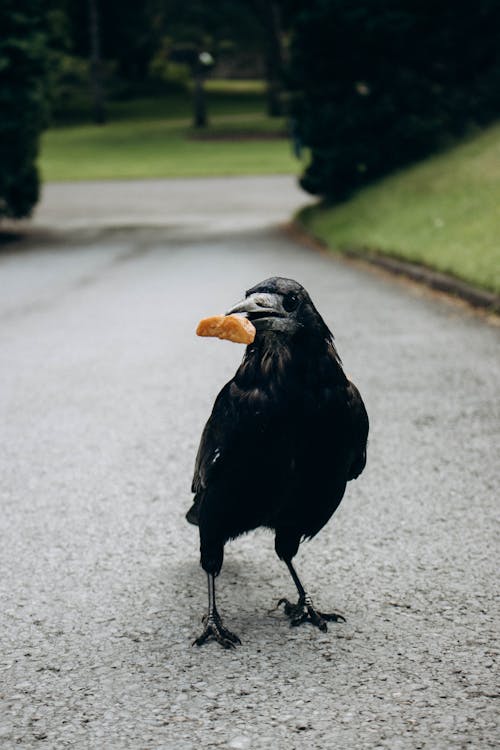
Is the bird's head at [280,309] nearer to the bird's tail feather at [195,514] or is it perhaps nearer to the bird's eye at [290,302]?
the bird's eye at [290,302]

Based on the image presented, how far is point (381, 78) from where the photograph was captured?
18.8 metres

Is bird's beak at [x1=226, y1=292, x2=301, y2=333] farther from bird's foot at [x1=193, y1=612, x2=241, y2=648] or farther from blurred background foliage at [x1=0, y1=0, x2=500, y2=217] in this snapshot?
blurred background foliage at [x1=0, y1=0, x2=500, y2=217]

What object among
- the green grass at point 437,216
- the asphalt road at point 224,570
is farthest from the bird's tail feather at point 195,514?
the green grass at point 437,216

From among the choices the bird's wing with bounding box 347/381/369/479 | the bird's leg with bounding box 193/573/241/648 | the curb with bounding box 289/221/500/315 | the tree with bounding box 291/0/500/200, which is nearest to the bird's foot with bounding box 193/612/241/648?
the bird's leg with bounding box 193/573/241/648

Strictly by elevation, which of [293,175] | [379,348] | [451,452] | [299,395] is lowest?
[293,175]

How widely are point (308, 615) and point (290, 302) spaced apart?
3.77 ft

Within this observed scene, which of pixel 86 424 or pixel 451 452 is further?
pixel 86 424

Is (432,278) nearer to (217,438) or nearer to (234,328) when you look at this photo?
(217,438)

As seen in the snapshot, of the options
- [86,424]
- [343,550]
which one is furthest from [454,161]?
[343,550]

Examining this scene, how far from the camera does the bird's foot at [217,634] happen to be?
3.39 metres

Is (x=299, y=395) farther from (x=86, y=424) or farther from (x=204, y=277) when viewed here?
(x=204, y=277)

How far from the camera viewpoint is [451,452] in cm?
565

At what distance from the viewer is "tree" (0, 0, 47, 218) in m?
18.5

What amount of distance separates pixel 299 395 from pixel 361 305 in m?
7.83
